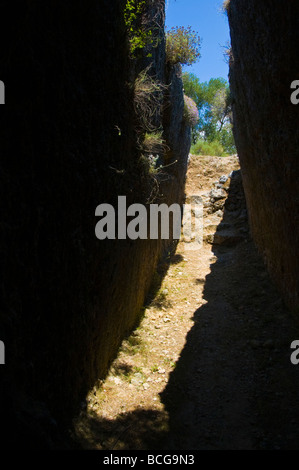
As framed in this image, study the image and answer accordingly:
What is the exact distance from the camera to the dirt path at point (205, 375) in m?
3.27

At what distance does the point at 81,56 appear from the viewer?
2965mm

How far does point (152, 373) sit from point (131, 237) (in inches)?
81.3

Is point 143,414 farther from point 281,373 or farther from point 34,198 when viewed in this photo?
point 34,198

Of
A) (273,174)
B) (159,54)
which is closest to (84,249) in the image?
(273,174)

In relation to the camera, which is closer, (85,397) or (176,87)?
(85,397)

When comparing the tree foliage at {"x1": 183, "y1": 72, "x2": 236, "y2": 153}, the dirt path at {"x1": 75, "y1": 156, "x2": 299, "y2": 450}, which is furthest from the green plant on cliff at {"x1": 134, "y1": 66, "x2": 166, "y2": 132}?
the tree foliage at {"x1": 183, "y1": 72, "x2": 236, "y2": 153}

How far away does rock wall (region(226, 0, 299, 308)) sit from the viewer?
11.8ft

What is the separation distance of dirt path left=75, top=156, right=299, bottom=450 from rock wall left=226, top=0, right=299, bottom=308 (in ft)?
2.90

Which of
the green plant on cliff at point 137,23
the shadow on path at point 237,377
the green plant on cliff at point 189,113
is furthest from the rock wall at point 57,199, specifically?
the green plant on cliff at point 189,113

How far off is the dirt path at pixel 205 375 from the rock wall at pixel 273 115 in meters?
0.88

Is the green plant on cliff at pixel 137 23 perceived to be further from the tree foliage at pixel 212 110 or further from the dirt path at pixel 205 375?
the tree foliage at pixel 212 110

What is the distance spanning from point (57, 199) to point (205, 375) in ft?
11.0

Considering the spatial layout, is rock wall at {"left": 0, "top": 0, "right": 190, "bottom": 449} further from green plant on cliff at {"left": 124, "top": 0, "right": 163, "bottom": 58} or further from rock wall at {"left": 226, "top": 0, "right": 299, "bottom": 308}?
rock wall at {"left": 226, "top": 0, "right": 299, "bottom": 308}

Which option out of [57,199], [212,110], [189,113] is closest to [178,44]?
[189,113]
